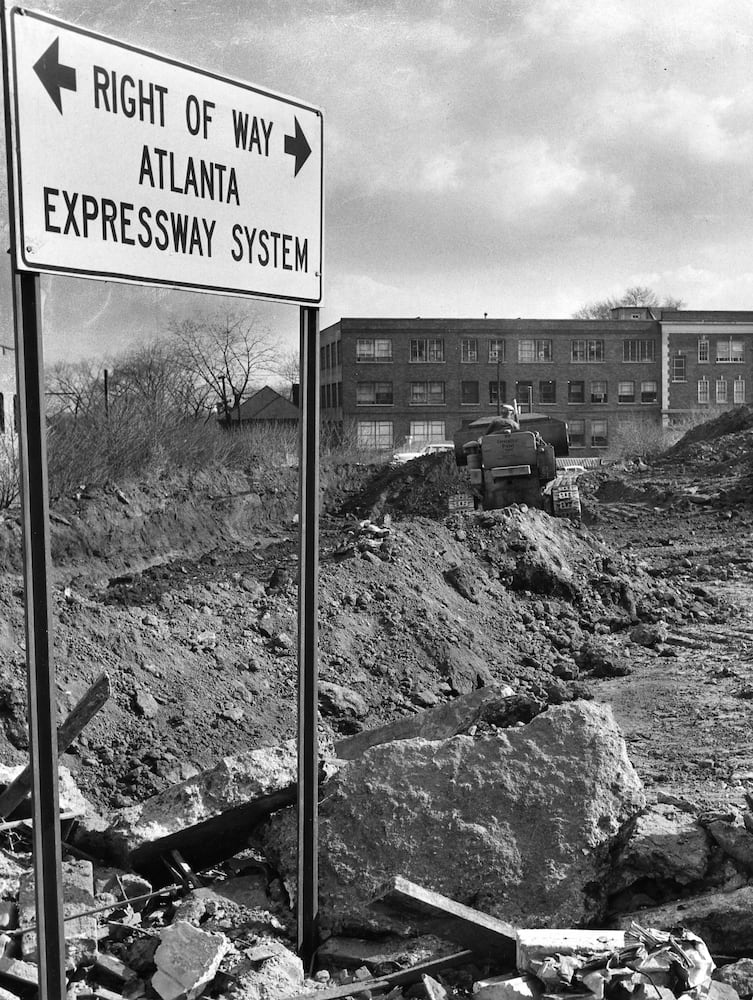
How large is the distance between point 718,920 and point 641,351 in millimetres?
55027

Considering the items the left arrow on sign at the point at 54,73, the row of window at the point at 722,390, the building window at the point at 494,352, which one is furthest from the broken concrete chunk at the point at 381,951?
the row of window at the point at 722,390

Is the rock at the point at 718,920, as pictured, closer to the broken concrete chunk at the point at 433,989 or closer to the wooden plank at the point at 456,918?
the wooden plank at the point at 456,918

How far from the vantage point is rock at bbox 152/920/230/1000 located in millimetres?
3000

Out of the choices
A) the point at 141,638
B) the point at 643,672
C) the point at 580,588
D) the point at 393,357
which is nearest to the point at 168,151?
the point at 141,638

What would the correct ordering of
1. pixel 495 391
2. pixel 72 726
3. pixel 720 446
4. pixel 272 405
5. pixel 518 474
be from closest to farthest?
pixel 72 726
pixel 518 474
pixel 720 446
pixel 272 405
pixel 495 391

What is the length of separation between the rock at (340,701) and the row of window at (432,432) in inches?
1708

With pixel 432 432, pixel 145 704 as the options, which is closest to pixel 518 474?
pixel 145 704

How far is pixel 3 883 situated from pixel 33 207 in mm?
2315

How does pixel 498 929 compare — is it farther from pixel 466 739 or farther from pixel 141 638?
pixel 141 638

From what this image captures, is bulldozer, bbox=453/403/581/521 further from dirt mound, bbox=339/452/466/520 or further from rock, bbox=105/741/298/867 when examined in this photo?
rock, bbox=105/741/298/867

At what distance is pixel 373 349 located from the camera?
5312 centimetres

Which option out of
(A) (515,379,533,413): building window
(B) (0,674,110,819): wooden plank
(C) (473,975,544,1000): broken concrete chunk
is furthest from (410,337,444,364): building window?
(C) (473,975,544,1000): broken concrete chunk

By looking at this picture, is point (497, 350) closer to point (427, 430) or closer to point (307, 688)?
point (427, 430)

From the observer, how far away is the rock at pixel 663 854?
3.55 metres
